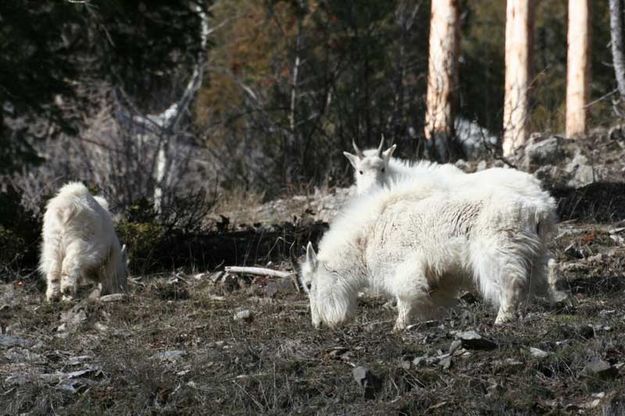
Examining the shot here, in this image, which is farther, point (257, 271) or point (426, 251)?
point (257, 271)

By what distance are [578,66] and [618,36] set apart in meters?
4.19

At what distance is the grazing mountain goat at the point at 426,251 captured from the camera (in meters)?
7.49

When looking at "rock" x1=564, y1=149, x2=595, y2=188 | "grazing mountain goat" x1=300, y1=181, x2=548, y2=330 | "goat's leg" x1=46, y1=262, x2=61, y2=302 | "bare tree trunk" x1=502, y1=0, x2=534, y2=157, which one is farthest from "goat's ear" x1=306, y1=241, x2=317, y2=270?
"bare tree trunk" x1=502, y1=0, x2=534, y2=157

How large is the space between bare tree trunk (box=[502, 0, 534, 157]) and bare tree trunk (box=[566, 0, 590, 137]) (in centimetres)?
150

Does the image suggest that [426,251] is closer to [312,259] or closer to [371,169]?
[312,259]

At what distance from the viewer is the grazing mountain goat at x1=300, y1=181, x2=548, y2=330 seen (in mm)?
7488

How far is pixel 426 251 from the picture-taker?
25.7 ft

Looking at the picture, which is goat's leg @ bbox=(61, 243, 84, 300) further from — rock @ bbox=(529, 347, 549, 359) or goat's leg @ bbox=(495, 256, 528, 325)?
rock @ bbox=(529, 347, 549, 359)

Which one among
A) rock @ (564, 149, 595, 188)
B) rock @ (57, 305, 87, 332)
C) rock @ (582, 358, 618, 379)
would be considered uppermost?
rock @ (564, 149, 595, 188)

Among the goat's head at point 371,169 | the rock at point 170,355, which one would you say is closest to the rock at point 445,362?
the rock at point 170,355

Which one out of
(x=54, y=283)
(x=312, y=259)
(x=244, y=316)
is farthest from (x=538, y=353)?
(x=54, y=283)

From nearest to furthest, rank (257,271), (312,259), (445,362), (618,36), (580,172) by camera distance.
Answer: (445,362)
(312,259)
(257,271)
(580,172)
(618,36)

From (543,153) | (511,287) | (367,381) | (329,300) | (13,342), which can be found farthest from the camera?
(543,153)

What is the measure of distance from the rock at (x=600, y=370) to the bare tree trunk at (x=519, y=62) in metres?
10.1
